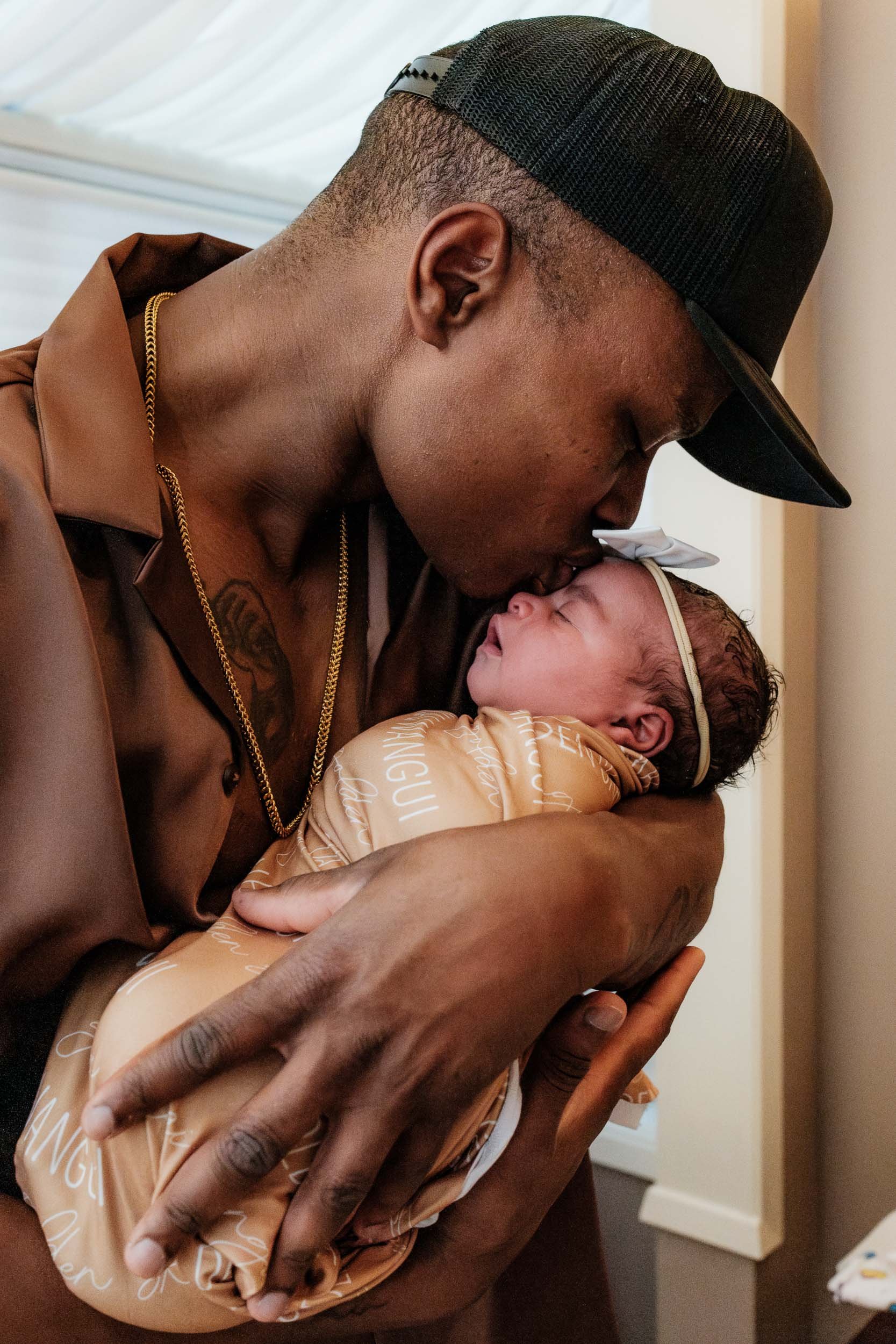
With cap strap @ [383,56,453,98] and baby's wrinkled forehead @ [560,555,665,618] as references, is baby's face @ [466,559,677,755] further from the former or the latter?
cap strap @ [383,56,453,98]

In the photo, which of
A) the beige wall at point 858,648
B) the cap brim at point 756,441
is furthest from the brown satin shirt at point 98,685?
the beige wall at point 858,648

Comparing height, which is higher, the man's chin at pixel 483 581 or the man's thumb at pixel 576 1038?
the man's chin at pixel 483 581

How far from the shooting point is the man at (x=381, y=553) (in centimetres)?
89

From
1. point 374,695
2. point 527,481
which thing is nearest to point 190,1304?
→ point 374,695

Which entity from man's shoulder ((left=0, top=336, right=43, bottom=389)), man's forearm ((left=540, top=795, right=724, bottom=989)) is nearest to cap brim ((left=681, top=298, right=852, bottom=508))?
man's forearm ((left=540, top=795, right=724, bottom=989))

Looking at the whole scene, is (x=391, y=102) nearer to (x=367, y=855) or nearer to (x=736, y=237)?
(x=736, y=237)

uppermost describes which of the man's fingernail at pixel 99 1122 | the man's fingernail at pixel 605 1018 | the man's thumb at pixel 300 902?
the man's thumb at pixel 300 902

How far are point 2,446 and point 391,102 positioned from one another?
58cm

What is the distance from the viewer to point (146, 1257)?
82 cm

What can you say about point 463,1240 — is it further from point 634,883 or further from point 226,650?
point 226,650

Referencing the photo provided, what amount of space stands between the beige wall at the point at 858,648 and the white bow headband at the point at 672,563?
3.51 feet

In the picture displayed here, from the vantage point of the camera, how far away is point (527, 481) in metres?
1.21

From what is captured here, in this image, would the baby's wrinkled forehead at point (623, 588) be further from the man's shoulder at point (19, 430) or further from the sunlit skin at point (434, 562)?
the man's shoulder at point (19, 430)

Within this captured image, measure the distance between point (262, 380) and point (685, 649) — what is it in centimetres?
59
